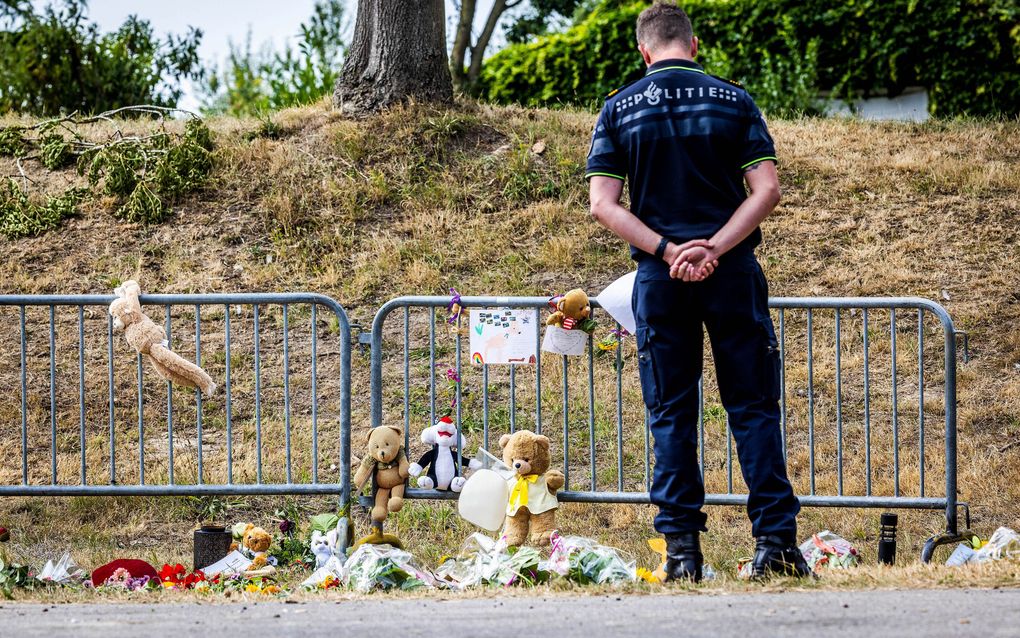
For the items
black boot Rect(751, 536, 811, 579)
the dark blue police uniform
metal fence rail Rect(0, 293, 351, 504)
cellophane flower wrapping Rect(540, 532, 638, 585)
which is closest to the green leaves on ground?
metal fence rail Rect(0, 293, 351, 504)

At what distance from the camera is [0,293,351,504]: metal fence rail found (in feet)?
22.3

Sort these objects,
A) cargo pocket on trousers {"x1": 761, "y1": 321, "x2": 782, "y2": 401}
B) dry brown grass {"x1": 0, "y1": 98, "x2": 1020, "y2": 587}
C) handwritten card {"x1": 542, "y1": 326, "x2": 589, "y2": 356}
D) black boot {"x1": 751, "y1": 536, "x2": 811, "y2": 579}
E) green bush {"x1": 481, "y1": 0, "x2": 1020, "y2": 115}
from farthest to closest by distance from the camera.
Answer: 1. green bush {"x1": 481, "y1": 0, "x2": 1020, "y2": 115}
2. dry brown grass {"x1": 0, "y1": 98, "x2": 1020, "y2": 587}
3. handwritten card {"x1": 542, "y1": 326, "x2": 589, "y2": 356}
4. cargo pocket on trousers {"x1": 761, "y1": 321, "x2": 782, "y2": 401}
5. black boot {"x1": 751, "y1": 536, "x2": 811, "y2": 579}

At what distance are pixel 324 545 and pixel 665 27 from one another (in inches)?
118

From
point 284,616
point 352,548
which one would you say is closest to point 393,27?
point 352,548

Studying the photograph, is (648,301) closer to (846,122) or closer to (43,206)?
(43,206)

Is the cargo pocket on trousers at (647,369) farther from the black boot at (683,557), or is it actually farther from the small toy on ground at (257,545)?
the small toy on ground at (257,545)

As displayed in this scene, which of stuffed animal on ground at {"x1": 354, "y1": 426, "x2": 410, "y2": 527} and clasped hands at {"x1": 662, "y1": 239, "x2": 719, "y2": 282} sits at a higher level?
clasped hands at {"x1": 662, "y1": 239, "x2": 719, "y2": 282}

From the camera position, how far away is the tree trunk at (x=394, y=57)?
11633mm

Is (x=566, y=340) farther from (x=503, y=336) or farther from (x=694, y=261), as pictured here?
(x=694, y=261)

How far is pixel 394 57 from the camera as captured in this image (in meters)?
11.7

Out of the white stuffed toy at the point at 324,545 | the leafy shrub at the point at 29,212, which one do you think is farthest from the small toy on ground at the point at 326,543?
the leafy shrub at the point at 29,212

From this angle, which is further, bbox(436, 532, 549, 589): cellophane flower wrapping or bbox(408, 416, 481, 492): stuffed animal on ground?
bbox(408, 416, 481, 492): stuffed animal on ground

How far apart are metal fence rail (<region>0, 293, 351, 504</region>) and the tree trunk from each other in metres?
3.10

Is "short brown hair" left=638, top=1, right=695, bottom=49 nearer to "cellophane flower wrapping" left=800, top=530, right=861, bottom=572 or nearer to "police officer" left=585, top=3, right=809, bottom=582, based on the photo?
"police officer" left=585, top=3, right=809, bottom=582
